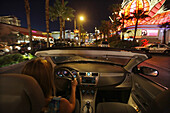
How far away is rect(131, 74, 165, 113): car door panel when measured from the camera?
2.37 m

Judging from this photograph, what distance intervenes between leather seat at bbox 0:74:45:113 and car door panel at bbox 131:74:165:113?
7.50ft

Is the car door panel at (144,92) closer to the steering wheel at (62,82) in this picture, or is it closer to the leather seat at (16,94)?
the steering wheel at (62,82)

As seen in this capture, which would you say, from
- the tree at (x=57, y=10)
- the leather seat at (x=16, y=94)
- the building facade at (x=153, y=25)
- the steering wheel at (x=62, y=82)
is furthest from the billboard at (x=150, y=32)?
the leather seat at (x=16, y=94)

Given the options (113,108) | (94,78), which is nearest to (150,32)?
(94,78)

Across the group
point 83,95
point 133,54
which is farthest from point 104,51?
point 83,95

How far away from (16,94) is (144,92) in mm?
2752

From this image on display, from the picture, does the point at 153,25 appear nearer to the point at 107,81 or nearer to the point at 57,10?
the point at 57,10

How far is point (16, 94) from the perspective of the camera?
1.03 metres

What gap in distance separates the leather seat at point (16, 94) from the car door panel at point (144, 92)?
90.0 inches

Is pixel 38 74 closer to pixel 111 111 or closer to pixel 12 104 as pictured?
pixel 12 104

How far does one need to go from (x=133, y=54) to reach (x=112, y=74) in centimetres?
129

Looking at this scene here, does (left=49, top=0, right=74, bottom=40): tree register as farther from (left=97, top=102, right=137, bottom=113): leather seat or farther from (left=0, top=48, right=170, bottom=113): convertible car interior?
(left=97, top=102, right=137, bottom=113): leather seat

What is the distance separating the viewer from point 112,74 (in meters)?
3.15

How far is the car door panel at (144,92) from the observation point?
2.37 m
